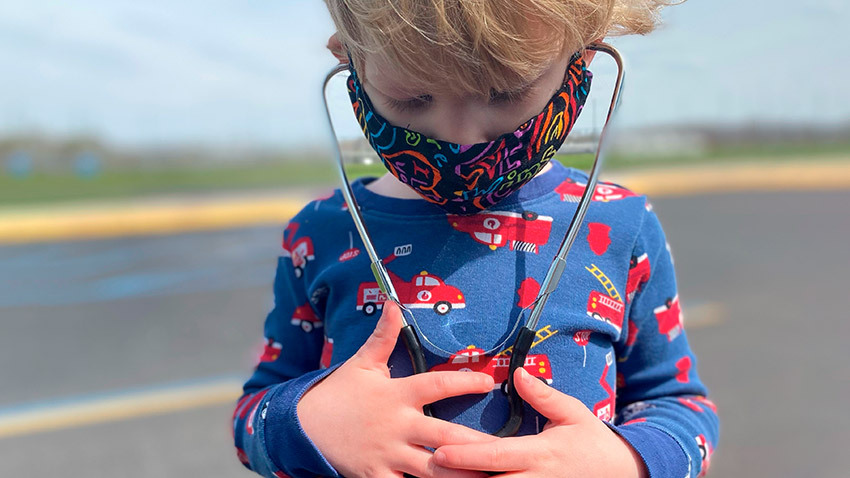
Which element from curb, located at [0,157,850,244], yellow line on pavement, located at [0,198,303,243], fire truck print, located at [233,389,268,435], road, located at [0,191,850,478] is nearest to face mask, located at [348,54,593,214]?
fire truck print, located at [233,389,268,435]

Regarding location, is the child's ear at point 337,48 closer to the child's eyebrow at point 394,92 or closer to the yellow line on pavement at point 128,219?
the child's eyebrow at point 394,92

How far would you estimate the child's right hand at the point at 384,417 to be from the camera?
78cm

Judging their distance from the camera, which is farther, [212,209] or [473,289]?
[212,209]

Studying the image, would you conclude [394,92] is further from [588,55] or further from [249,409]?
[249,409]

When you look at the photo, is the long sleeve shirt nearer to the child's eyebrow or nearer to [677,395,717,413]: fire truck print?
[677,395,717,413]: fire truck print

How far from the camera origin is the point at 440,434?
776mm

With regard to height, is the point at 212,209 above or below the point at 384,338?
below

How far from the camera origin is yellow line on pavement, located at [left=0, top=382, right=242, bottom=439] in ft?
11.1

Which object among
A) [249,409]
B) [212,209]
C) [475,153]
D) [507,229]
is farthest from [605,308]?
[212,209]

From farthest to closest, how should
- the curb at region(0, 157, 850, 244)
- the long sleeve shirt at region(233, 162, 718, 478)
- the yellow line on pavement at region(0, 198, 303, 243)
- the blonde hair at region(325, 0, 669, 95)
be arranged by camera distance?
1. the curb at region(0, 157, 850, 244)
2. the yellow line on pavement at region(0, 198, 303, 243)
3. the long sleeve shirt at region(233, 162, 718, 478)
4. the blonde hair at region(325, 0, 669, 95)

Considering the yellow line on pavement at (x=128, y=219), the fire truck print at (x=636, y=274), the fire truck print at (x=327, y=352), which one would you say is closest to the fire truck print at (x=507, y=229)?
the fire truck print at (x=636, y=274)

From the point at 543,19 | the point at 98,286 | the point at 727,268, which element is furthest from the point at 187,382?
the point at 727,268

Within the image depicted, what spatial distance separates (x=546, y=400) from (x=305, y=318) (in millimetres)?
364

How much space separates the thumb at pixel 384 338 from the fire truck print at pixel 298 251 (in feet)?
0.67
